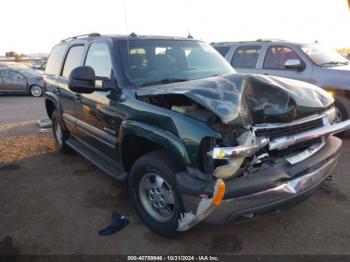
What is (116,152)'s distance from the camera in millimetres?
3861

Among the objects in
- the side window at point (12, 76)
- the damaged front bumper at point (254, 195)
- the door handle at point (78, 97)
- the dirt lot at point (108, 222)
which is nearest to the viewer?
the damaged front bumper at point (254, 195)

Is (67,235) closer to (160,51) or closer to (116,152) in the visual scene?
(116,152)

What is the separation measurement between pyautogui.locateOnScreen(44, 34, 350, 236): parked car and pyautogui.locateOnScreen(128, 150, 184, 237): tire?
10 mm

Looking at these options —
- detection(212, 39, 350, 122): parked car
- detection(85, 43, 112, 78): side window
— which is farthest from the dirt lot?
detection(212, 39, 350, 122): parked car

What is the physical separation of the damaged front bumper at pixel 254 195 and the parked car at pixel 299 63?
163 inches

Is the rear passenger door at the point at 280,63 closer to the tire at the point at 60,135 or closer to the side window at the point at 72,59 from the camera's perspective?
the side window at the point at 72,59

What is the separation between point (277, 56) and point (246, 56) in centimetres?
78

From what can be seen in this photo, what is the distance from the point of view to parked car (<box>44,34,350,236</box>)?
2.61 metres

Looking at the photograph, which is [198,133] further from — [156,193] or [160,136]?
[156,193]

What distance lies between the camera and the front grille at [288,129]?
277cm

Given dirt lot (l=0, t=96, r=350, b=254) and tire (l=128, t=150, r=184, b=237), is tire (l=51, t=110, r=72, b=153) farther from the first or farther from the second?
tire (l=128, t=150, r=184, b=237)

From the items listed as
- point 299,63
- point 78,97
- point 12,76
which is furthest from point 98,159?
point 12,76

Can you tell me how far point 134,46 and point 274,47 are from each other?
440 centimetres

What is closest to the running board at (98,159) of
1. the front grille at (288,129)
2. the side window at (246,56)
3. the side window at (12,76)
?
the front grille at (288,129)
